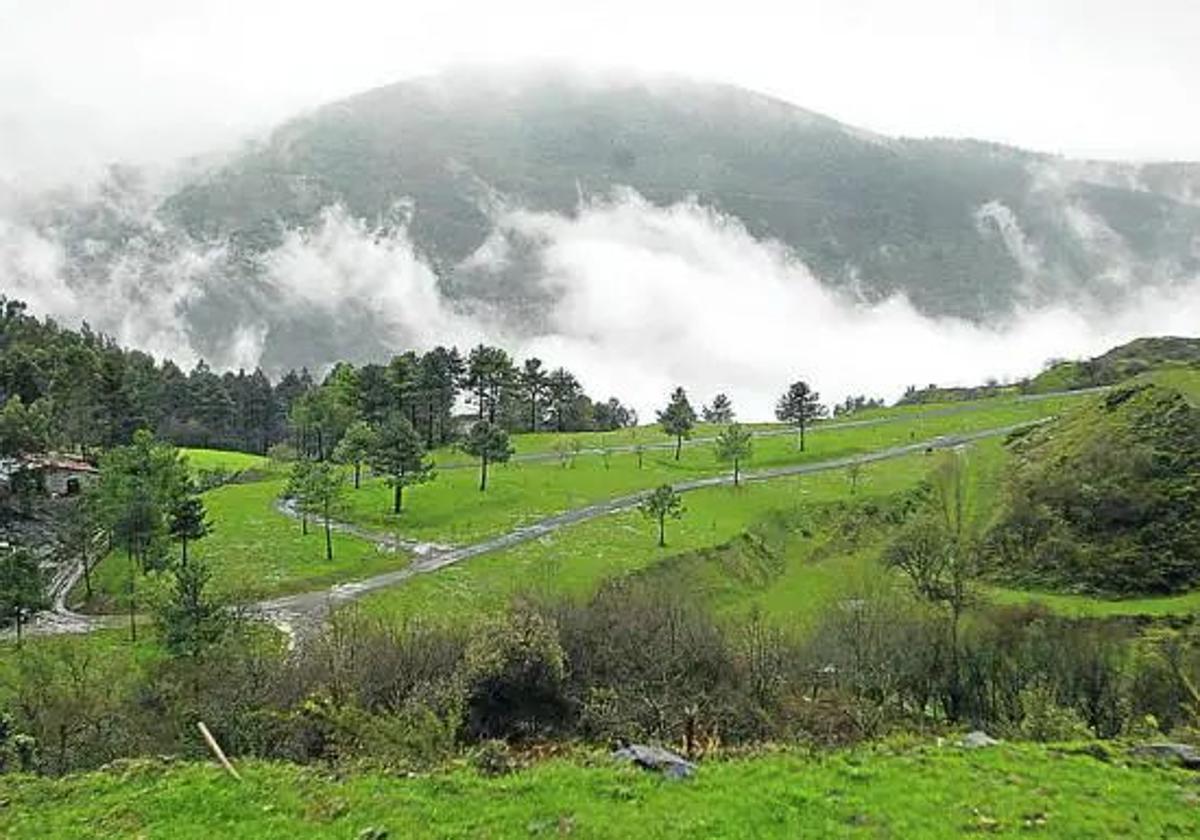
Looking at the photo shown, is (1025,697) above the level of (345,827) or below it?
below

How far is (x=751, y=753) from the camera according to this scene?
2680 cm

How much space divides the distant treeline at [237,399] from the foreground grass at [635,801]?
88.1m

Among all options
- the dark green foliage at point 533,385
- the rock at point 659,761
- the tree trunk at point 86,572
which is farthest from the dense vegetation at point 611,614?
the dark green foliage at point 533,385

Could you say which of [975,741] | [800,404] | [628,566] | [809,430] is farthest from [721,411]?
[975,741]

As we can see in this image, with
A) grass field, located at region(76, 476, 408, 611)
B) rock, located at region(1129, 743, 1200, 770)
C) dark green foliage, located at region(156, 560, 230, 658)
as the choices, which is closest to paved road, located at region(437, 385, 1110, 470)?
grass field, located at region(76, 476, 408, 611)

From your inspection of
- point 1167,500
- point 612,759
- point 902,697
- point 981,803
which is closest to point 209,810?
point 612,759

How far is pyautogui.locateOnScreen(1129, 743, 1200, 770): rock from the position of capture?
2581 cm

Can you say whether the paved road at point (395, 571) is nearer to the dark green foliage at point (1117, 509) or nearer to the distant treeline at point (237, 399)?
the dark green foliage at point (1117, 509)

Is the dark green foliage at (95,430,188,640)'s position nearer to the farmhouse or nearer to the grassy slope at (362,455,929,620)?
the grassy slope at (362,455,929,620)

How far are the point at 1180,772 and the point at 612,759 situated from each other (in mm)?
14778

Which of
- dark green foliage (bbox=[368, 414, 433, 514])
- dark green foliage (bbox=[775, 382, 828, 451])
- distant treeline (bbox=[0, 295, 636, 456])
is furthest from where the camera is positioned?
dark green foliage (bbox=[775, 382, 828, 451])

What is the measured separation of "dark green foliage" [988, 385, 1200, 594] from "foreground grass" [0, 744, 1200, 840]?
51.3 m

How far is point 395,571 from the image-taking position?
250ft

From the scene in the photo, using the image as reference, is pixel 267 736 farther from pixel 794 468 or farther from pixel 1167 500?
pixel 794 468
